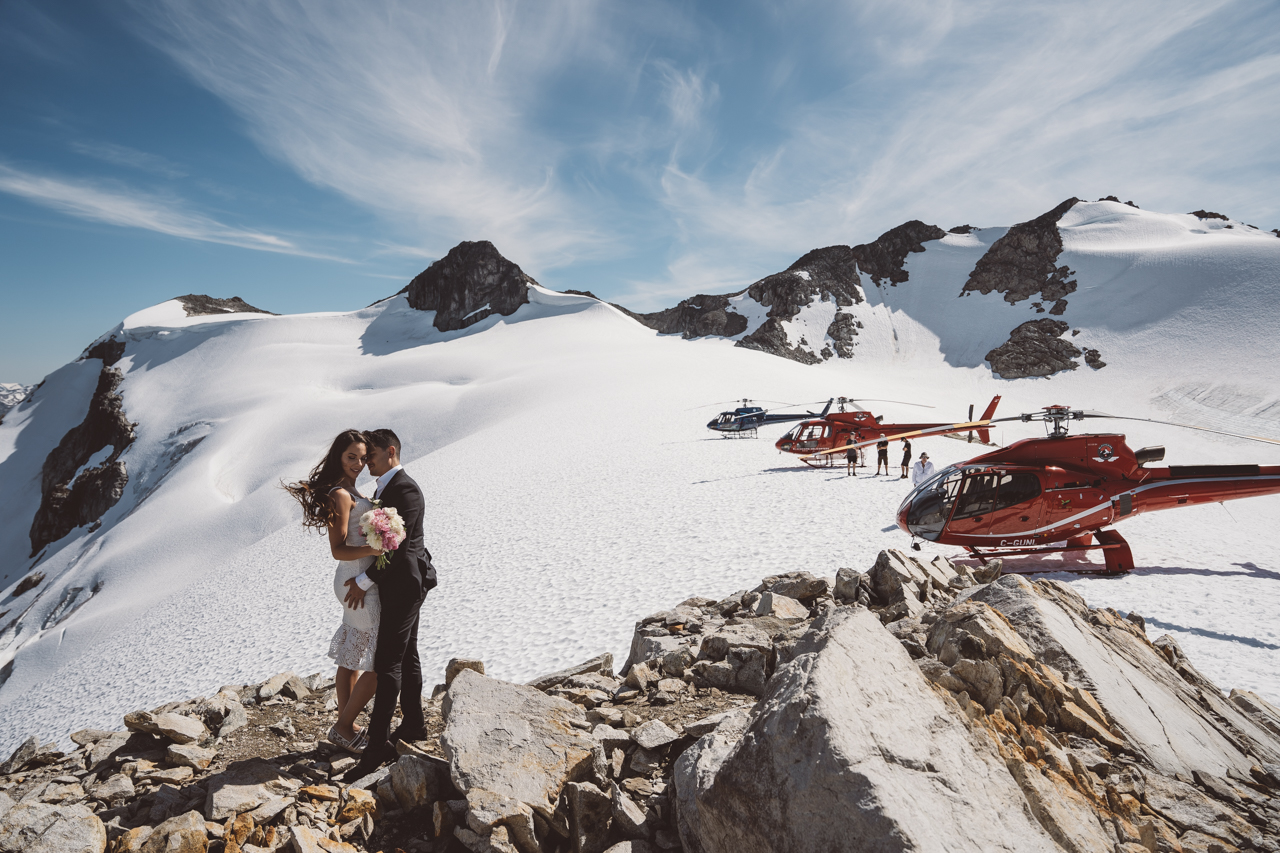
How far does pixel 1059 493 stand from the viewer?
999cm

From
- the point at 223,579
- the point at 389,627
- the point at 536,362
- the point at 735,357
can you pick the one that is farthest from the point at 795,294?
the point at 389,627

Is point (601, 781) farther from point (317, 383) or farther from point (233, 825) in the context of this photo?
point (317, 383)

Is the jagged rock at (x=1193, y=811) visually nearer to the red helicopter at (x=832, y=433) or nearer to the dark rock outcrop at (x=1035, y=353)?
the red helicopter at (x=832, y=433)

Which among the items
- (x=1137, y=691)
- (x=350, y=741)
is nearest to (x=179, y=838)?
(x=350, y=741)

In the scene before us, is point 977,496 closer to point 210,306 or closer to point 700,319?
point 700,319

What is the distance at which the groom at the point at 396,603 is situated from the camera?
13.0 ft

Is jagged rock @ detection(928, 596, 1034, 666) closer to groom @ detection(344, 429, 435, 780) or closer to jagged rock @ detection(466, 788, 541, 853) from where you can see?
jagged rock @ detection(466, 788, 541, 853)

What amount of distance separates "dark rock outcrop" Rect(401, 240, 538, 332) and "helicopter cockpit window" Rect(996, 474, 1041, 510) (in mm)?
79589

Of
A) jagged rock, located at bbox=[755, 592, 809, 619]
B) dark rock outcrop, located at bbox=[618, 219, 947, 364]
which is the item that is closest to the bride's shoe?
jagged rock, located at bbox=[755, 592, 809, 619]

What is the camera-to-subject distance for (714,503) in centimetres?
1543

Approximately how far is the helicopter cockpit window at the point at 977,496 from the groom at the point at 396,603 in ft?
32.3

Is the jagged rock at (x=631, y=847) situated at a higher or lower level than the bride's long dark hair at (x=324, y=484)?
lower

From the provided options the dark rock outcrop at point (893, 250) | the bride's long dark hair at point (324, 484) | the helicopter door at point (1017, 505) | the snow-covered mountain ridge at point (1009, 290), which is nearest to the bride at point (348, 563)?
the bride's long dark hair at point (324, 484)

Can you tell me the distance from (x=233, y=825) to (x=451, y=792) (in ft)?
3.88
